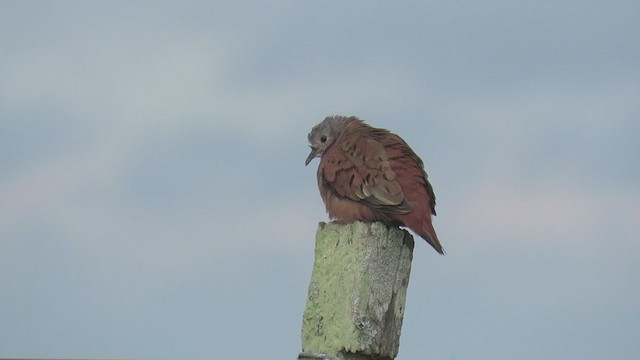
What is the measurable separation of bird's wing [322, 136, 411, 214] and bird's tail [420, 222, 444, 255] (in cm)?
26

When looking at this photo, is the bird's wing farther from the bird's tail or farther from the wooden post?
the wooden post

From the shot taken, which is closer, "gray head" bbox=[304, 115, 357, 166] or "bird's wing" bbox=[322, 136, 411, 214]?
"bird's wing" bbox=[322, 136, 411, 214]

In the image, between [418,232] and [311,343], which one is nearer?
[311,343]

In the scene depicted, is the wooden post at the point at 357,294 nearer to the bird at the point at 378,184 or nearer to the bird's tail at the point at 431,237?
the bird at the point at 378,184

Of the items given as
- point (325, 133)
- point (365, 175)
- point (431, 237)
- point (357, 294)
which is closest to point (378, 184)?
point (365, 175)

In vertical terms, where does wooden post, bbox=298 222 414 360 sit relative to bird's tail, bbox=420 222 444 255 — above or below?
below

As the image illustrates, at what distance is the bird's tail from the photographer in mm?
6191

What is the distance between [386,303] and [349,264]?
0.32 meters

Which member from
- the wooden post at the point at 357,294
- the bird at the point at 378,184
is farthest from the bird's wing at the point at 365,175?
the wooden post at the point at 357,294

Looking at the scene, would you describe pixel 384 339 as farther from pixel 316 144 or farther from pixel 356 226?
pixel 316 144

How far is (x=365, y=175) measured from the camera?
6.23 m

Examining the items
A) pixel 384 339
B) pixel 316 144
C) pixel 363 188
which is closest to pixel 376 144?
pixel 363 188

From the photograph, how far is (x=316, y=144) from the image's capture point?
791 cm

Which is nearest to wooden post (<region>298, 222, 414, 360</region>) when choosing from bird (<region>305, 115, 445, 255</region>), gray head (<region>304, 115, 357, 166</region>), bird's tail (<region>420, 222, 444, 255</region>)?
bird (<region>305, 115, 445, 255</region>)
